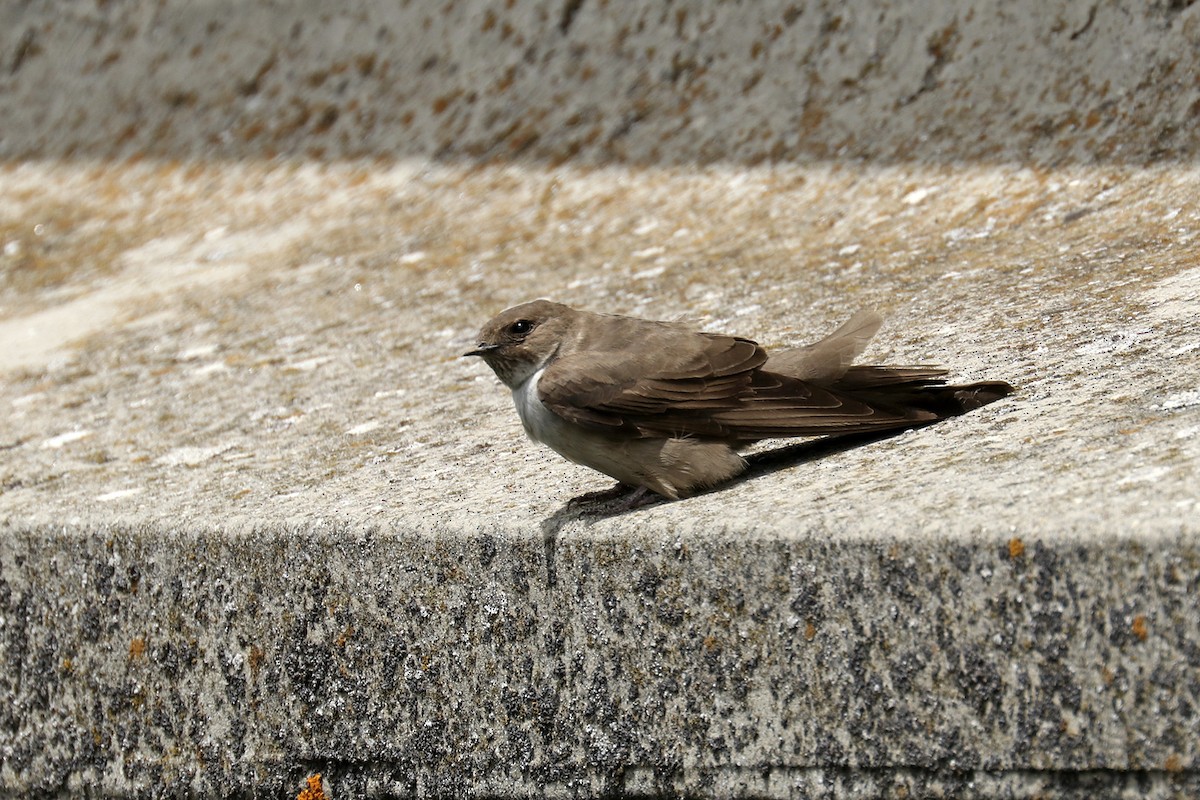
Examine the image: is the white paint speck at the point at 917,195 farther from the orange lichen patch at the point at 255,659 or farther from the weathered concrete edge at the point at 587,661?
the orange lichen patch at the point at 255,659

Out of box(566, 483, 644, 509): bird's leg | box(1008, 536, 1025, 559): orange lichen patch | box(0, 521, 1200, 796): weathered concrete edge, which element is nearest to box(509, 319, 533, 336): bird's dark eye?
box(566, 483, 644, 509): bird's leg

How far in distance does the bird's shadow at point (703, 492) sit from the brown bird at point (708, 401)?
30mm

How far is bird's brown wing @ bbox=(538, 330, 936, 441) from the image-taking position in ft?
9.34

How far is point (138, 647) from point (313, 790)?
1.84 ft

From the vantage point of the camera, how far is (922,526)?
2.14 m

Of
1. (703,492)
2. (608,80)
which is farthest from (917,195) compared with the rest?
(703,492)

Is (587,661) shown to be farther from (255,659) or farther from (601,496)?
(255,659)

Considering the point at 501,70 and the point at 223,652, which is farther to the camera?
the point at 501,70

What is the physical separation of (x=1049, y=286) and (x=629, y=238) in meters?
1.95

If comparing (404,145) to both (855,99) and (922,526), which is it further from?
(922,526)

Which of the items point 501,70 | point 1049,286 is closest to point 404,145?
point 501,70

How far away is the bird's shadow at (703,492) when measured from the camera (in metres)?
2.64

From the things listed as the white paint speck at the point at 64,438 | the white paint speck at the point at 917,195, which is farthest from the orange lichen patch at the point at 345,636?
the white paint speck at the point at 917,195

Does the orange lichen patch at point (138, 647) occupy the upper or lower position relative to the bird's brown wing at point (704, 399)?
lower
